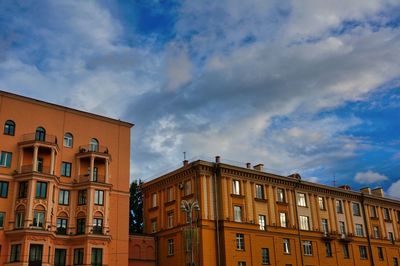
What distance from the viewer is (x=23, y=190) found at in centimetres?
4684

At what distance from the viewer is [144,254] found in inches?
2325

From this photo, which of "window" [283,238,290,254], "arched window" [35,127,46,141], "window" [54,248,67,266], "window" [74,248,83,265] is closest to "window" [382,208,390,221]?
"window" [283,238,290,254]

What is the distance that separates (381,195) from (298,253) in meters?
25.0

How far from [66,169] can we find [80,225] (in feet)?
19.6

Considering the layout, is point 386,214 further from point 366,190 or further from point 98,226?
point 98,226

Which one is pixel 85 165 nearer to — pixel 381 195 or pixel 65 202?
pixel 65 202

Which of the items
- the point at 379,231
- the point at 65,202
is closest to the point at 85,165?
the point at 65,202

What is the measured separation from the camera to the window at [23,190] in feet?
153

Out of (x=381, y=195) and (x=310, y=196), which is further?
(x=381, y=195)

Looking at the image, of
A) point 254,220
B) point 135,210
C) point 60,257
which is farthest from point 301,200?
point 60,257

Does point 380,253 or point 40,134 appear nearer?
point 40,134

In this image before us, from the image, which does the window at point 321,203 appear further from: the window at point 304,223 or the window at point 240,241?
the window at point 240,241

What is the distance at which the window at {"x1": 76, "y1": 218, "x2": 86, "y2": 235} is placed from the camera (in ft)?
161

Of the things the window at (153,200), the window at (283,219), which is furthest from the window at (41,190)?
the window at (283,219)
